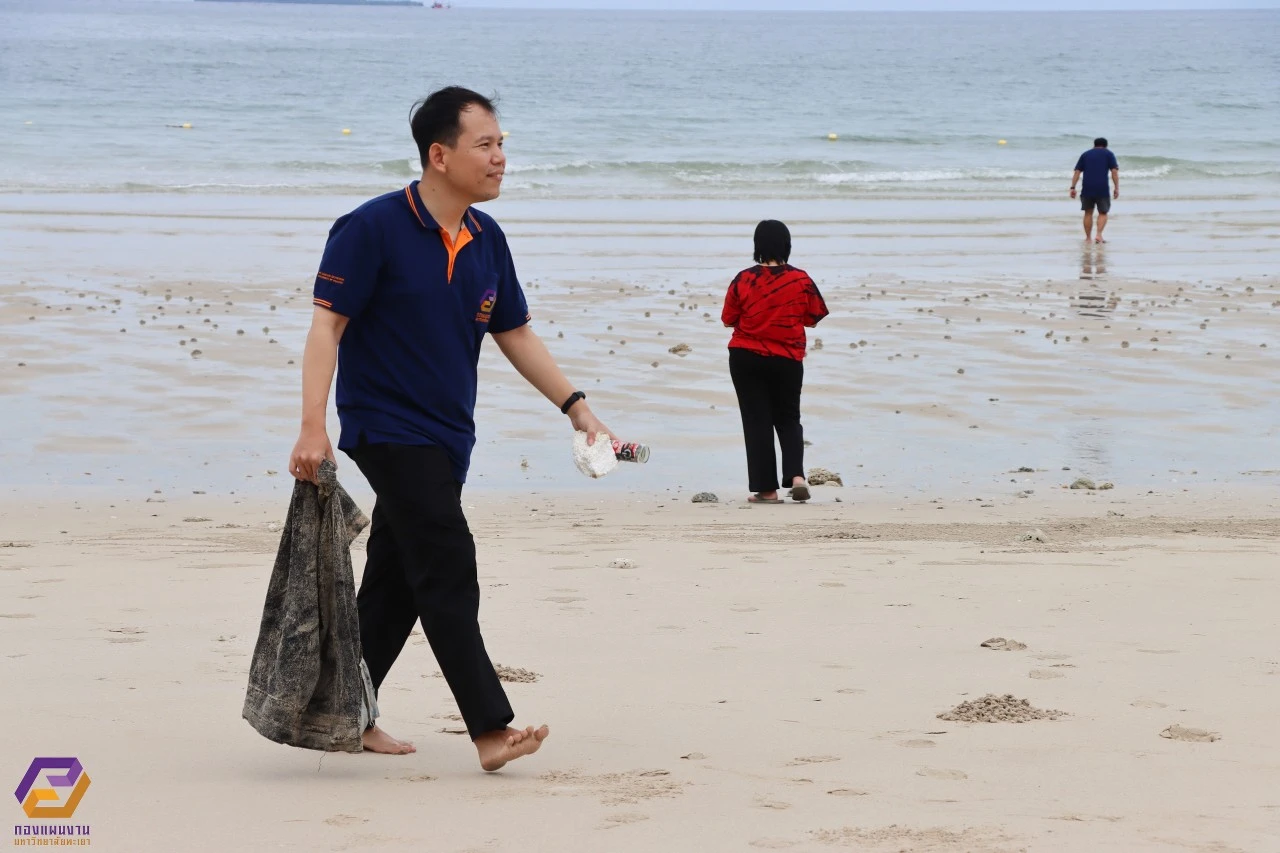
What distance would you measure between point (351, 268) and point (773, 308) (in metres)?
5.14

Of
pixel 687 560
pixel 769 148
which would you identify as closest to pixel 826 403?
pixel 687 560

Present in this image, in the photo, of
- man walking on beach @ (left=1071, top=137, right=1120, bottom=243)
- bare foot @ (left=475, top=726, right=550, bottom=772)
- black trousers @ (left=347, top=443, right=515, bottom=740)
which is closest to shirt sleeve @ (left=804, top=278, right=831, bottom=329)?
black trousers @ (left=347, top=443, right=515, bottom=740)

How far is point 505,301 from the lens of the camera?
385 centimetres

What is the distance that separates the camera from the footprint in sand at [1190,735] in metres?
3.73

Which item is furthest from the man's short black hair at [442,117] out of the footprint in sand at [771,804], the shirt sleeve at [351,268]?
the footprint in sand at [771,804]

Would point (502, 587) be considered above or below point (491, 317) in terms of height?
below

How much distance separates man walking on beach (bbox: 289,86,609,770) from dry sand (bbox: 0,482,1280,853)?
36cm

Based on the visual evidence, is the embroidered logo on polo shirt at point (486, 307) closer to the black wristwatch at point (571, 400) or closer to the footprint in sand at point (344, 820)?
the black wristwatch at point (571, 400)

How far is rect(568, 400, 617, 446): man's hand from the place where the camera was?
3777 mm

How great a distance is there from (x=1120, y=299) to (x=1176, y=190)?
64.4 ft

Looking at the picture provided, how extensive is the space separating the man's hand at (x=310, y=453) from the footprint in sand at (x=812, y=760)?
4.42ft

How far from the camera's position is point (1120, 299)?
15.6 meters

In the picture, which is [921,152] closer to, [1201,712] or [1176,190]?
[1176,190]

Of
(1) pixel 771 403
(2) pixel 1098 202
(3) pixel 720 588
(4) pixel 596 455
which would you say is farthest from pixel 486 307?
(2) pixel 1098 202
